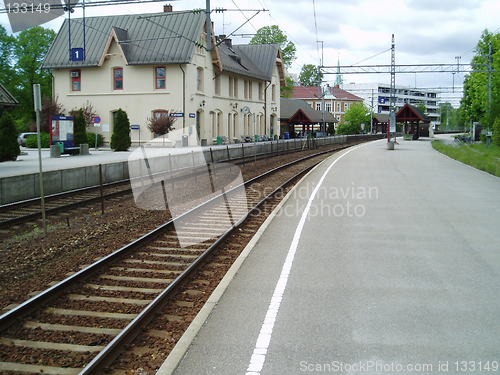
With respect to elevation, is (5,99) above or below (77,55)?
below

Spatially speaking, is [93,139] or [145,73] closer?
[93,139]

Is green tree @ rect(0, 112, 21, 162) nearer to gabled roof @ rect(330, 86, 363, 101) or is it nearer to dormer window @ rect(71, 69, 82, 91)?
dormer window @ rect(71, 69, 82, 91)

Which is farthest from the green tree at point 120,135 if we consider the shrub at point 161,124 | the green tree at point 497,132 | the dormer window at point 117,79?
the green tree at point 497,132

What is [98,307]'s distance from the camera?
6.36 metres

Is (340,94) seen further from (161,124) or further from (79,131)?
(79,131)

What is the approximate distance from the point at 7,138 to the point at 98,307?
21.6 meters

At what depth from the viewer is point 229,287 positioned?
693cm

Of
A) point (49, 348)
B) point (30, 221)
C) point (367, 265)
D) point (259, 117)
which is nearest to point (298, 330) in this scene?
point (49, 348)

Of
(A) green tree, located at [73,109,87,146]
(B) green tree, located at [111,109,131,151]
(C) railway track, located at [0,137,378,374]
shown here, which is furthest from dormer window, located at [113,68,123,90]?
(C) railway track, located at [0,137,378,374]

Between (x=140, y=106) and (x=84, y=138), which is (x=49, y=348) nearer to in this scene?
(x=84, y=138)

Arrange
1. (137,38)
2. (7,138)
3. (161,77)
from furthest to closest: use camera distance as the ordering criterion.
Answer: (137,38) → (161,77) → (7,138)

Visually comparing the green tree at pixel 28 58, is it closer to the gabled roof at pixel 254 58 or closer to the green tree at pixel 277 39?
the gabled roof at pixel 254 58

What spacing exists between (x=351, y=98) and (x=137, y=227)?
413ft

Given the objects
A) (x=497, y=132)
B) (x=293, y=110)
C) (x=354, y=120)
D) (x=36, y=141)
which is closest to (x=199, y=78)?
(x=36, y=141)
